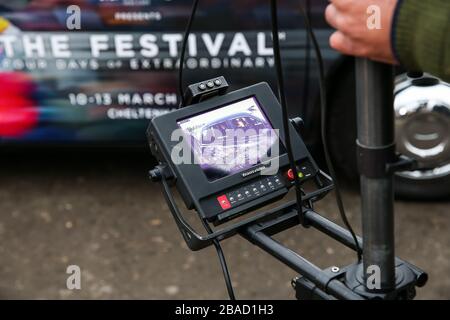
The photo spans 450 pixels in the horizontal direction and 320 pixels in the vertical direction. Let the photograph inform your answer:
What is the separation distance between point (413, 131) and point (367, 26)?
7.74ft

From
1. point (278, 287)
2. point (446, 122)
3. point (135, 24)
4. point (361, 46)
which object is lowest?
point (278, 287)

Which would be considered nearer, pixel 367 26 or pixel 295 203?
pixel 367 26

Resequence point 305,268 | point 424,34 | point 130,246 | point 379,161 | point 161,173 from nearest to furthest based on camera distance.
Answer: point 424,34, point 379,161, point 305,268, point 161,173, point 130,246

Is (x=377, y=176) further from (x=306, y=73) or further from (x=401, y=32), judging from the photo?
(x=306, y=73)

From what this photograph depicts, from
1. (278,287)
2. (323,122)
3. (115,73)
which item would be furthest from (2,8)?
(323,122)

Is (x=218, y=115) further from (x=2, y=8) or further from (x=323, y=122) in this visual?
(x=2, y=8)

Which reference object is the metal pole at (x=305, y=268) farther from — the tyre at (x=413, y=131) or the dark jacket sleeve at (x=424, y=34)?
the tyre at (x=413, y=131)

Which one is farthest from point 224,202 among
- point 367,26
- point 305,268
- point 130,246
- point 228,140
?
point 130,246

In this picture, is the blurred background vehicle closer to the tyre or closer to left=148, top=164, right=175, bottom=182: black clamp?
the tyre

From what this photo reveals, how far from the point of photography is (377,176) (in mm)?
1241

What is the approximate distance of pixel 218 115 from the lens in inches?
61.7

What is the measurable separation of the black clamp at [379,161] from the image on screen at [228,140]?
32 cm

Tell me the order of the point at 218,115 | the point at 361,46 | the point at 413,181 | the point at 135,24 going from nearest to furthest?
the point at 361,46
the point at 218,115
the point at 135,24
the point at 413,181

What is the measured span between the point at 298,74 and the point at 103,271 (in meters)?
1.22
